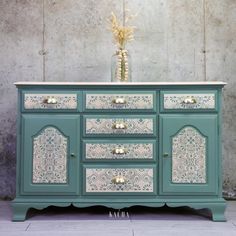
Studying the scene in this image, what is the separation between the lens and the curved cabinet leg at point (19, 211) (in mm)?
2617

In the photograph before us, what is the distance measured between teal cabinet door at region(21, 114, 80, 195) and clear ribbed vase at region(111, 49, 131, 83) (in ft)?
1.80

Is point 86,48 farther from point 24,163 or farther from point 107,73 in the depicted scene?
point 24,163

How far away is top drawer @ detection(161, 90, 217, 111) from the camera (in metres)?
2.63

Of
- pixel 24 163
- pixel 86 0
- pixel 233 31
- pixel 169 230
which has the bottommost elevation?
pixel 169 230

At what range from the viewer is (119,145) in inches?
103

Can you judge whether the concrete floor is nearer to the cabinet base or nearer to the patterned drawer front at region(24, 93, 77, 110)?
the cabinet base

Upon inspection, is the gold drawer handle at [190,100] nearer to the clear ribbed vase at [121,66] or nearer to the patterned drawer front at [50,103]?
the clear ribbed vase at [121,66]

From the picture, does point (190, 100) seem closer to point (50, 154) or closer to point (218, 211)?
point (218, 211)

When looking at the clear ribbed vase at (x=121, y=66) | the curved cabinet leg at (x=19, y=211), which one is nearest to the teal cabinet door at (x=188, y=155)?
the clear ribbed vase at (x=121, y=66)

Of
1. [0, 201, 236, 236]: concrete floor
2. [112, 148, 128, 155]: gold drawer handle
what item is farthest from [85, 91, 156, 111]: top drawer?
[0, 201, 236, 236]: concrete floor

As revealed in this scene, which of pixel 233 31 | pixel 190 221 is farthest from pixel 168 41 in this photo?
pixel 190 221

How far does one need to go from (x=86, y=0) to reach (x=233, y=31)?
1242 mm

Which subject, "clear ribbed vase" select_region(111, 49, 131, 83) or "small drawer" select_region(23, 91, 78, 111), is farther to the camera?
"clear ribbed vase" select_region(111, 49, 131, 83)

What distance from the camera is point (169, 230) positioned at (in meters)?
2.44
